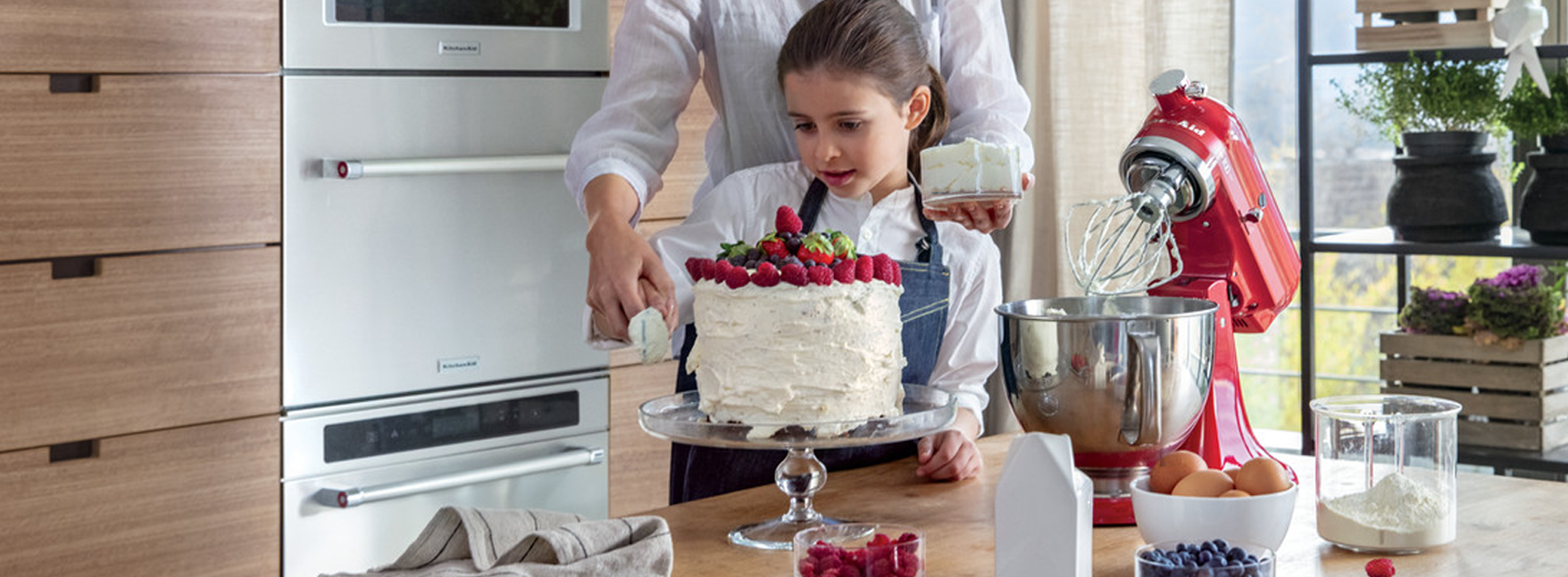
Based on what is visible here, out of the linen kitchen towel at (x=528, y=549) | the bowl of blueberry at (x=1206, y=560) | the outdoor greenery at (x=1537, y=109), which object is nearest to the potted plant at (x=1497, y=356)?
the outdoor greenery at (x=1537, y=109)

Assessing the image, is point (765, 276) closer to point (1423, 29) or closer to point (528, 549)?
point (528, 549)

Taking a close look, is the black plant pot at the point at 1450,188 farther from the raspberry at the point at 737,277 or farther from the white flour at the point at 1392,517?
the raspberry at the point at 737,277

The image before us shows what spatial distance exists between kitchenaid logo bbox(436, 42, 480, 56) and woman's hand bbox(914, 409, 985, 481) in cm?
115

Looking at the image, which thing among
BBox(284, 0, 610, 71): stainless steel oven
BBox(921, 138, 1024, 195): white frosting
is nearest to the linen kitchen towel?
BBox(921, 138, 1024, 195): white frosting

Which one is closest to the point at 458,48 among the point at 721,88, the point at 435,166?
the point at 435,166

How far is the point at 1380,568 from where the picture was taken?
1.13 m

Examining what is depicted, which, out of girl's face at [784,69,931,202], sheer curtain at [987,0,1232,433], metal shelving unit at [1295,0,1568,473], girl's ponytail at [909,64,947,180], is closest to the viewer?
girl's face at [784,69,931,202]

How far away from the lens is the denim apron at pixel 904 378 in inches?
65.3

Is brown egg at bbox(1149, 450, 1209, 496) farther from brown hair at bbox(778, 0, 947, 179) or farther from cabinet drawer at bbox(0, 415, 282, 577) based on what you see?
cabinet drawer at bbox(0, 415, 282, 577)

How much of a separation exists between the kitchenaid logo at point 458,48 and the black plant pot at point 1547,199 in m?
1.67

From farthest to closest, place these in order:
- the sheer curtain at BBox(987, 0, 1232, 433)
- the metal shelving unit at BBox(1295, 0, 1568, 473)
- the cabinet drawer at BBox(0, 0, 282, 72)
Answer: the sheer curtain at BBox(987, 0, 1232, 433)
the metal shelving unit at BBox(1295, 0, 1568, 473)
the cabinet drawer at BBox(0, 0, 282, 72)

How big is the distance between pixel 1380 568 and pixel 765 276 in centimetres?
55

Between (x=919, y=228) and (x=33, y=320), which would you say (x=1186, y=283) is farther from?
(x=33, y=320)

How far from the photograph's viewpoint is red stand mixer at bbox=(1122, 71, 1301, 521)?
1.42m
